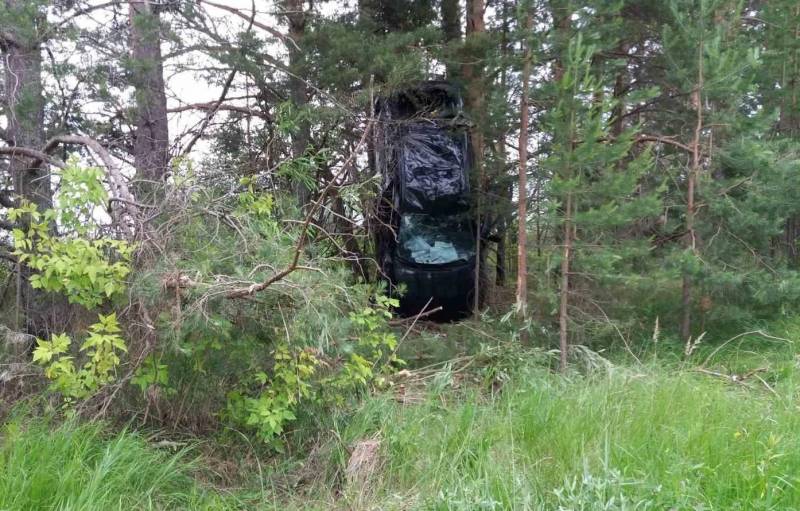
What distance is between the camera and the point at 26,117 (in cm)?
482

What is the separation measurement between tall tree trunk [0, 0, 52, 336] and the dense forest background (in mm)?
27

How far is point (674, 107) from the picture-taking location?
743 centimetres

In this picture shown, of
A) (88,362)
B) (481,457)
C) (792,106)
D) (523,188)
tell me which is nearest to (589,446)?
(481,457)

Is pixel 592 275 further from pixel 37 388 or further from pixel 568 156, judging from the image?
pixel 37 388

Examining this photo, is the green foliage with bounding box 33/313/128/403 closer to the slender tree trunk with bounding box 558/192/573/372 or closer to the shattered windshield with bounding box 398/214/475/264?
the slender tree trunk with bounding box 558/192/573/372

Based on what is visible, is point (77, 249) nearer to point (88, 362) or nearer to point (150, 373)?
point (88, 362)

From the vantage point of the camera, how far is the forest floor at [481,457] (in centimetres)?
257

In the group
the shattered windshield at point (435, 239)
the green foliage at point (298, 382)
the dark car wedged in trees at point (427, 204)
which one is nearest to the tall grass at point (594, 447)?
the green foliage at point (298, 382)

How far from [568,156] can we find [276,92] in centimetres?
387

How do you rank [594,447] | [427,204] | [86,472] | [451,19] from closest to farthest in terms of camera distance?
[86,472]
[594,447]
[427,204]
[451,19]

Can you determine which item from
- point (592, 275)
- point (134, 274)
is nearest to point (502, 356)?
point (592, 275)

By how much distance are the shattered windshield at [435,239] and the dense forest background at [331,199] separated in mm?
362

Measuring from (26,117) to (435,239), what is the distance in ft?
15.5

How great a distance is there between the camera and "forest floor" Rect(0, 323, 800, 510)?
2.57m
